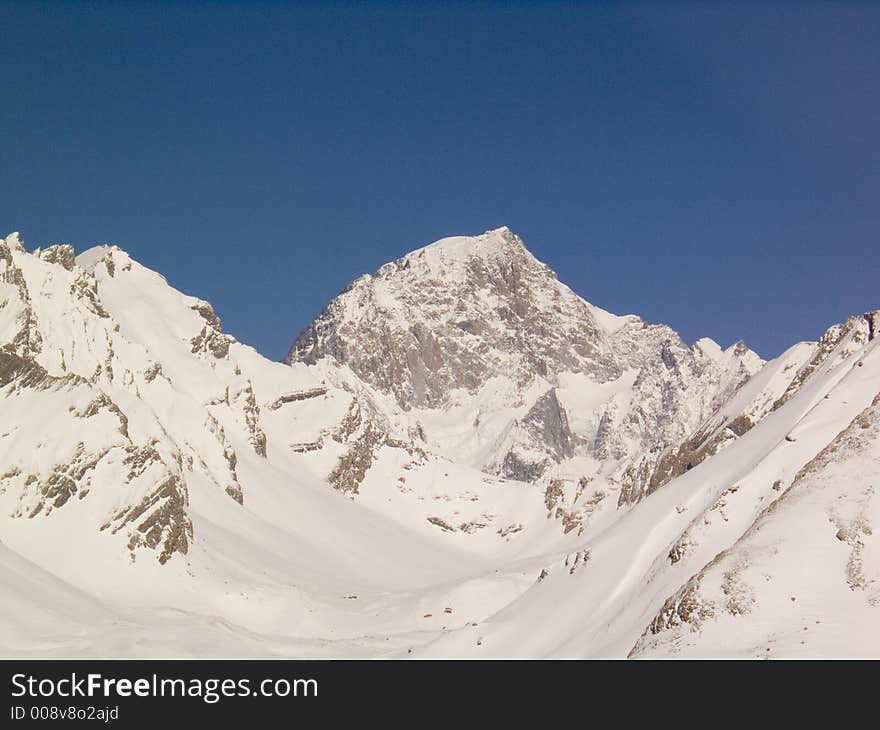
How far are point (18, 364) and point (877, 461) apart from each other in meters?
103

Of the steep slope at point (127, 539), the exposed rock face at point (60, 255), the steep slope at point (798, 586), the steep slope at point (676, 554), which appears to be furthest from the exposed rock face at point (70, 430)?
the steep slope at point (798, 586)

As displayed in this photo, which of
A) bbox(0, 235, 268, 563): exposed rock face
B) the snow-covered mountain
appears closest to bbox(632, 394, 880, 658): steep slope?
the snow-covered mountain

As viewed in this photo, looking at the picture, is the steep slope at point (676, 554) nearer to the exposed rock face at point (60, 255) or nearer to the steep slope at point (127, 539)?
the steep slope at point (127, 539)

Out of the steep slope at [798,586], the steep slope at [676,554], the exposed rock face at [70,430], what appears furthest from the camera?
the exposed rock face at [70,430]

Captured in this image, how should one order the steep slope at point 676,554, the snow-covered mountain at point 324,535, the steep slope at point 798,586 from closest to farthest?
1. the steep slope at point 798,586
2. the steep slope at point 676,554
3. the snow-covered mountain at point 324,535

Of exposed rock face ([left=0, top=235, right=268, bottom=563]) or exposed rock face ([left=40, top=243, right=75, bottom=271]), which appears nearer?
exposed rock face ([left=0, top=235, right=268, bottom=563])

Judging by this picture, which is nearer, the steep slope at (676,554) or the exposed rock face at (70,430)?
the steep slope at (676,554)

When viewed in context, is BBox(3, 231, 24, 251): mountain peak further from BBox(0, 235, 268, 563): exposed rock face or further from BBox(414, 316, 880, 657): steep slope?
BBox(414, 316, 880, 657): steep slope

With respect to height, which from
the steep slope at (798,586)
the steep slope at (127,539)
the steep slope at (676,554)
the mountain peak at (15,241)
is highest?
the mountain peak at (15,241)

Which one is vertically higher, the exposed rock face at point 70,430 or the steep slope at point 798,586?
the exposed rock face at point 70,430

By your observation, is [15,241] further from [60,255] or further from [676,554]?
[676,554]

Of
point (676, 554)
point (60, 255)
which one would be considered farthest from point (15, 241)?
point (676, 554)
